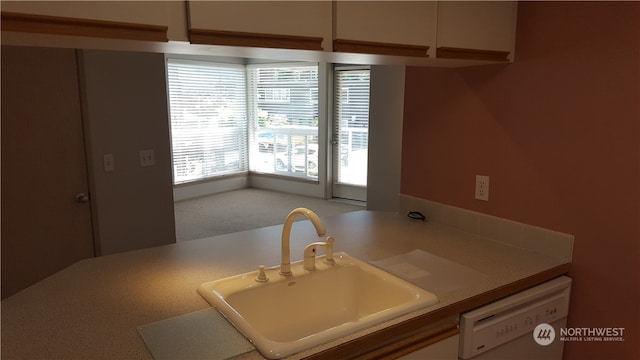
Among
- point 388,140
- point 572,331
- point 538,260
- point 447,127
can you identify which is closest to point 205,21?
point 447,127

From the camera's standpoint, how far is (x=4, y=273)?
249 cm

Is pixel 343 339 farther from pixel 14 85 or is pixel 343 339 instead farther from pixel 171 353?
pixel 14 85

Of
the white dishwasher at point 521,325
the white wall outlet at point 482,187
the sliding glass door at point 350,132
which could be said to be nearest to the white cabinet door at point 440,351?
the white dishwasher at point 521,325

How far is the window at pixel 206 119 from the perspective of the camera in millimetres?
6227

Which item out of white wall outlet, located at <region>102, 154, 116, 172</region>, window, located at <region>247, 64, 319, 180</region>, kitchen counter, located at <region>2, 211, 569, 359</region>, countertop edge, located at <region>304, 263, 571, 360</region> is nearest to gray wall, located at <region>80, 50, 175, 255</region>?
white wall outlet, located at <region>102, 154, 116, 172</region>

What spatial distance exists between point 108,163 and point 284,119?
4.22 metres

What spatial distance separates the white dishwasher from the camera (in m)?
1.46

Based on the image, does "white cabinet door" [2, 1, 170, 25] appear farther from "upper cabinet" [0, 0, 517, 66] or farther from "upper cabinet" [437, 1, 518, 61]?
"upper cabinet" [437, 1, 518, 61]

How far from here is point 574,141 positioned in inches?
66.7

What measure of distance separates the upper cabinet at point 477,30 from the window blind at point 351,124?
4.11 meters

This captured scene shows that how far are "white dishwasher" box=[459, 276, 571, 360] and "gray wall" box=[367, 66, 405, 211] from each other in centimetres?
269

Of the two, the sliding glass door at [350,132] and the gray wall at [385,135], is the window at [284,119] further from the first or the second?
the gray wall at [385,135]

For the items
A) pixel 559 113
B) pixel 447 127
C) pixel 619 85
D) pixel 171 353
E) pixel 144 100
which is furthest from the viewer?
pixel 144 100

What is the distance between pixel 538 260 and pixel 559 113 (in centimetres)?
58
